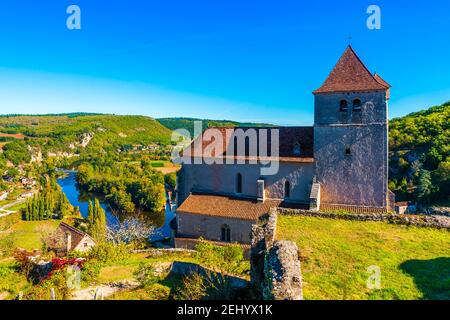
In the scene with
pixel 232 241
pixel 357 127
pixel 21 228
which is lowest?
pixel 21 228

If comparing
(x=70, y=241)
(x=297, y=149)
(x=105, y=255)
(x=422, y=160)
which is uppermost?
(x=297, y=149)

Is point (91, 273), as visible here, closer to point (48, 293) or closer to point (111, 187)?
point (48, 293)

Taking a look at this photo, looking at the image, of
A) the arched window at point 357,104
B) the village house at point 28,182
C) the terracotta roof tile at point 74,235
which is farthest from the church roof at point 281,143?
the village house at point 28,182

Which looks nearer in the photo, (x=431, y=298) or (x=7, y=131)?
(x=431, y=298)

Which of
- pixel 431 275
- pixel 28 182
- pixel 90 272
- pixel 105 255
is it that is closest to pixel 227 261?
pixel 90 272

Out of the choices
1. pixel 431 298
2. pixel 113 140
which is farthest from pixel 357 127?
pixel 113 140

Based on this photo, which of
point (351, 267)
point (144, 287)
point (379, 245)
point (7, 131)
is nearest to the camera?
point (351, 267)

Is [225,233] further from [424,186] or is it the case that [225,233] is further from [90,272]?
[424,186]

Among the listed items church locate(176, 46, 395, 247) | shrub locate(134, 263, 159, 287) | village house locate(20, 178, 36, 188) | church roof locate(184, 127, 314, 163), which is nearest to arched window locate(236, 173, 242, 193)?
church locate(176, 46, 395, 247)
